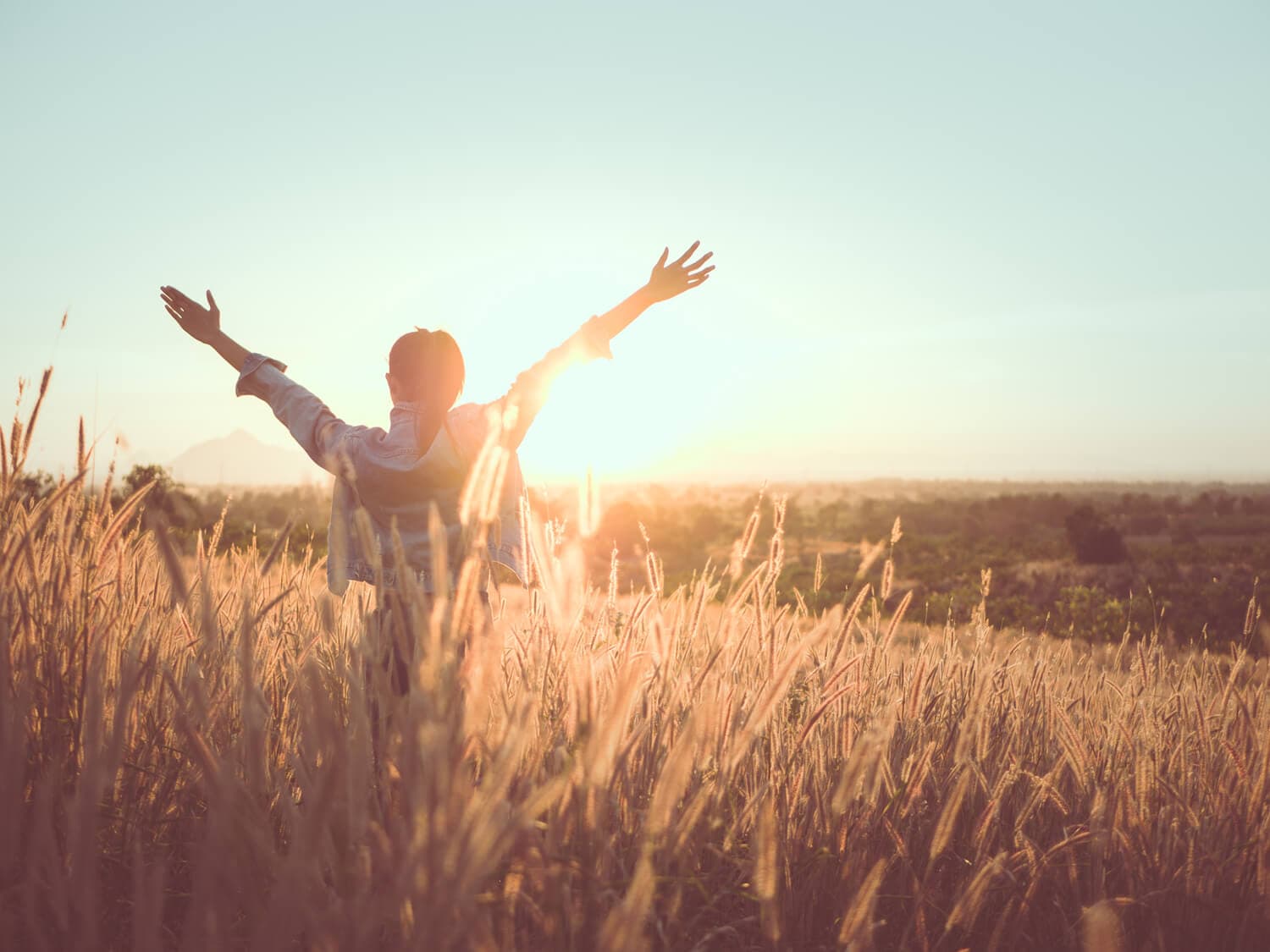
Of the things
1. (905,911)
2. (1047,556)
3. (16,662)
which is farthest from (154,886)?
(1047,556)

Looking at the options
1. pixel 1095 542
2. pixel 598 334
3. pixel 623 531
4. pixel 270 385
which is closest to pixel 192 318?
pixel 270 385

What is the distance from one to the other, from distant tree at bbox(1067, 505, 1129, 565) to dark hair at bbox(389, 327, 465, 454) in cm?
2408

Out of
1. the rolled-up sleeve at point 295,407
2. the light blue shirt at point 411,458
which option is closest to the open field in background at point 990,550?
the light blue shirt at point 411,458

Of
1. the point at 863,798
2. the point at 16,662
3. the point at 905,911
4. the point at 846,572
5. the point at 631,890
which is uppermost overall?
the point at 16,662

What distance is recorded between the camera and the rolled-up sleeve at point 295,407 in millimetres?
2715

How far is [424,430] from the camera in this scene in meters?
2.63

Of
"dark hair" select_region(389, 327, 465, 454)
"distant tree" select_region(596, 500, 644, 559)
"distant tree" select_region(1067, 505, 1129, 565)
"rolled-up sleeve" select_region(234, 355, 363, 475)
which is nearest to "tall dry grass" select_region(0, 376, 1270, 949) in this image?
"rolled-up sleeve" select_region(234, 355, 363, 475)

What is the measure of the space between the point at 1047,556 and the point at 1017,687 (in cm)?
2457

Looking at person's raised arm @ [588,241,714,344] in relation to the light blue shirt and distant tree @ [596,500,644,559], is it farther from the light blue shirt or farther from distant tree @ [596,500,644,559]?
distant tree @ [596,500,644,559]

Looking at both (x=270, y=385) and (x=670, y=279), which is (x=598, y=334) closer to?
(x=670, y=279)

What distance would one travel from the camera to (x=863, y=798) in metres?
1.72

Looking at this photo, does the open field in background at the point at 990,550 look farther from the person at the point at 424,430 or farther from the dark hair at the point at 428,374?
the dark hair at the point at 428,374

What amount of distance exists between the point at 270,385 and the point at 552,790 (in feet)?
7.88

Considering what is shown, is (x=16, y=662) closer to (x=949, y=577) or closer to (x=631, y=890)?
(x=631, y=890)
